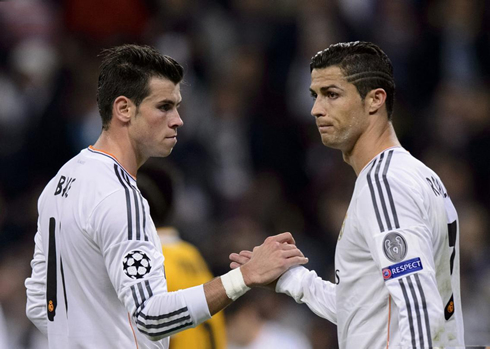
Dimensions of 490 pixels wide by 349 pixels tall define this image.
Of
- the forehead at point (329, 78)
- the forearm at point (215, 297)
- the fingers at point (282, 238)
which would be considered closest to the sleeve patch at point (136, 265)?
the forearm at point (215, 297)

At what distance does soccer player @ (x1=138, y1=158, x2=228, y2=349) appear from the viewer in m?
4.39

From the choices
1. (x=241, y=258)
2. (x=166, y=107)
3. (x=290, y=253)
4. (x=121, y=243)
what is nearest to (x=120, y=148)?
(x=166, y=107)

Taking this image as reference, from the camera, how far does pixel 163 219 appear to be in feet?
14.8

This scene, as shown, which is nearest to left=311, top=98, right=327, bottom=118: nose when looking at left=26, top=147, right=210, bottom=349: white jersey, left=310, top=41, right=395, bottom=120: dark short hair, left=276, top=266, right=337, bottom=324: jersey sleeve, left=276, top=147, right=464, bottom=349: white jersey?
left=310, top=41, right=395, bottom=120: dark short hair

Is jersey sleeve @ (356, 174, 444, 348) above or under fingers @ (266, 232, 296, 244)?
under

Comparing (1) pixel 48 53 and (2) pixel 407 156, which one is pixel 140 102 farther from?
(1) pixel 48 53

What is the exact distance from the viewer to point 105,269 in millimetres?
3066

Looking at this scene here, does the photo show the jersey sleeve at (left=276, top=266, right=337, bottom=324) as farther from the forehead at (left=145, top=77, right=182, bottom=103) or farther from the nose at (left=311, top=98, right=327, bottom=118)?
the forehead at (left=145, top=77, right=182, bottom=103)

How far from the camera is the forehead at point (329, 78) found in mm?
3449

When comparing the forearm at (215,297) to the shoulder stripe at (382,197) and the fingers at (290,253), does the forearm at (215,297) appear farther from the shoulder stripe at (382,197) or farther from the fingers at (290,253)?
the shoulder stripe at (382,197)

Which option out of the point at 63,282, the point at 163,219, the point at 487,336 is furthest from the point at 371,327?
the point at 487,336

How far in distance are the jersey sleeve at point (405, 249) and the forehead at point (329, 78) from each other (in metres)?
0.64

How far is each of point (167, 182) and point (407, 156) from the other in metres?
1.87

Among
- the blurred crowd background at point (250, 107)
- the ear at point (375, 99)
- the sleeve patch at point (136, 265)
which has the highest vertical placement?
the blurred crowd background at point (250, 107)
